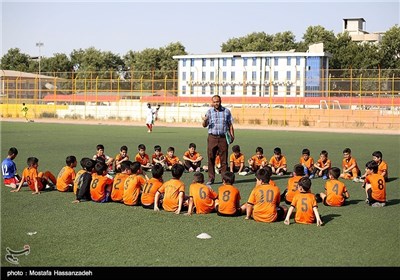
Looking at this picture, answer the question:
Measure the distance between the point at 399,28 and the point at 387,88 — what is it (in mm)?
42985

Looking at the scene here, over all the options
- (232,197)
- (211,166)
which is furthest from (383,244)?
(211,166)

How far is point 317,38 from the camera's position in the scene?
8575 centimetres

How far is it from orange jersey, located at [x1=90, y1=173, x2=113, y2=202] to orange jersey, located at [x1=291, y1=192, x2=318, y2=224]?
349 cm

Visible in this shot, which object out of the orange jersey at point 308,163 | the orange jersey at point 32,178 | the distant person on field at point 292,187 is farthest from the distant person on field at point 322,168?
A: the orange jersey at point 32,178

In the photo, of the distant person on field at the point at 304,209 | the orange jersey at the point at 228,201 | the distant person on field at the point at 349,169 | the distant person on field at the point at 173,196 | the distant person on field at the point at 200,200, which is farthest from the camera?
the distant person on field at the point at 349,169

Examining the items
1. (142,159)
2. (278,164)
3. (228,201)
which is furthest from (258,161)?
(228,201)

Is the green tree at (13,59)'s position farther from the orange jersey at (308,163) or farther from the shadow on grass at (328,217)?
the shadow on grass at (328,217)

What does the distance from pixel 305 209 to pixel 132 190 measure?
10.1 feet

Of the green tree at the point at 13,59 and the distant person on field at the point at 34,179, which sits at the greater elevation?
the green tree at the point at 13,59

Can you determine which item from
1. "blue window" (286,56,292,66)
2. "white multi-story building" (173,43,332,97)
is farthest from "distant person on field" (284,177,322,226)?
"blue window" (286,56,292,66)

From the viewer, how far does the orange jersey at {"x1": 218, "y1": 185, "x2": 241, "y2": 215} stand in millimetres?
9266

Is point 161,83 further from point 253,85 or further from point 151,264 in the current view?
point 151,264

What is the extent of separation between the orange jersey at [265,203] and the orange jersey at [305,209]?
1.02 ft

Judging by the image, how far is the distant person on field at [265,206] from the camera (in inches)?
350
